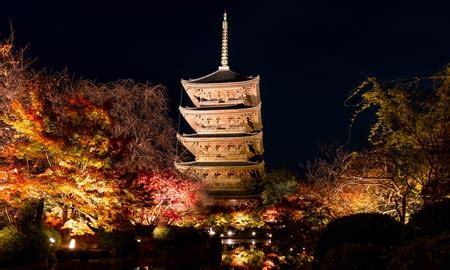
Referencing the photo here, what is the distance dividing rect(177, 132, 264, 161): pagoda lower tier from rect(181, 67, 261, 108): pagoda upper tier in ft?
8.87

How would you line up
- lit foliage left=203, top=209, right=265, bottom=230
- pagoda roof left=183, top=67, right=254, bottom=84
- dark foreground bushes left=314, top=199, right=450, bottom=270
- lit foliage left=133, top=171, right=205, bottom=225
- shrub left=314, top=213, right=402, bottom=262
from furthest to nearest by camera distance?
pagoda roof left=183, top=67, right=254, bottom=84 → lit foliage left=203, top=209, right=265, bottom=230 → lit foliage left=133, top=171, right=205, bottom=225 → shrub left=314, top=213, right=402, bottom=262 → dark foreground bushes left=314, top=199, right=450, bottom=270

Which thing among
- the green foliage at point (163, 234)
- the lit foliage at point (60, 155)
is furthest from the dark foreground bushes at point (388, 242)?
the green foliage at point (163, 234)

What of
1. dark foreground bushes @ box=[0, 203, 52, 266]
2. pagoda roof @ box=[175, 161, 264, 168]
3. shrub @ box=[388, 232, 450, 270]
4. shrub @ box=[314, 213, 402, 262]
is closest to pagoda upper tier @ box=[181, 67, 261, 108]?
pagoda roof @ box=[175, 161, 264, 168]

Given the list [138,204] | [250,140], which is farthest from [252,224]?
[138,204]

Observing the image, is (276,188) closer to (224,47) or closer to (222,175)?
(222,175)

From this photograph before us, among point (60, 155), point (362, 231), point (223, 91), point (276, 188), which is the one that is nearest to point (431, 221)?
point (362, 231)

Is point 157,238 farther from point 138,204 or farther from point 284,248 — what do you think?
point 284,248

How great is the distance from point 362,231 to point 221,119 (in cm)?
2372

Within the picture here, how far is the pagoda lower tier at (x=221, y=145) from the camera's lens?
2942cm

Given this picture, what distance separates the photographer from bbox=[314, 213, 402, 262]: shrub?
23.1ft

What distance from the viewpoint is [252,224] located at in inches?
1032

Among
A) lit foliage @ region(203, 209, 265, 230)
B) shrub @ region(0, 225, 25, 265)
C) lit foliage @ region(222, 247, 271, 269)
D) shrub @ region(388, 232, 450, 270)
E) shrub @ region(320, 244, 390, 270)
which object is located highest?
shrub @ region(388, 232, 450, 270)

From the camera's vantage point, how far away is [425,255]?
4172mm

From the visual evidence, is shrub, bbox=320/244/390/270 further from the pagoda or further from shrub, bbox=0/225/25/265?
the pagoda
